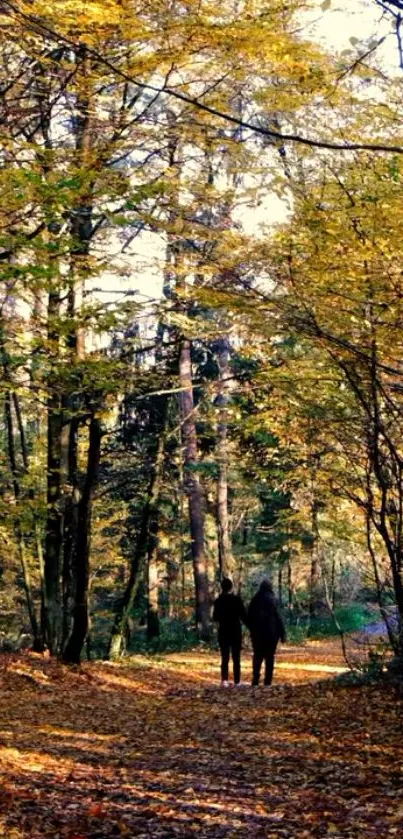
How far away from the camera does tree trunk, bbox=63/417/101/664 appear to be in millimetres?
13680

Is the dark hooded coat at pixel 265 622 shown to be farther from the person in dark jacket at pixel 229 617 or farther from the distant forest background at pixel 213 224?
the distant forest background at pixel 213 224

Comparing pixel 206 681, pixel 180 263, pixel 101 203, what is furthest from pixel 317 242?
pixel 206 681

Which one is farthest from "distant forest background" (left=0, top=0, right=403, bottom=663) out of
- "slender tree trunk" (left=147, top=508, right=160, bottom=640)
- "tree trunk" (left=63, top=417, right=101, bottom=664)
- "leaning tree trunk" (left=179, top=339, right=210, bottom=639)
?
"slender tree trunk" (left=147, top=508, right=160, bottom=640)

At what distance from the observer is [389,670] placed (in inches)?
385

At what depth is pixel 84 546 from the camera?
13.9m

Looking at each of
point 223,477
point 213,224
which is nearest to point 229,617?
point 213,224

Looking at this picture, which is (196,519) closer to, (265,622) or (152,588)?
(152,588)

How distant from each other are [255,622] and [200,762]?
437 cm

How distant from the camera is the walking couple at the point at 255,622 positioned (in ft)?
38.0

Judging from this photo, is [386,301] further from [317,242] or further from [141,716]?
[141,716]

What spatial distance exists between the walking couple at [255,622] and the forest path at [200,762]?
1.95 feet

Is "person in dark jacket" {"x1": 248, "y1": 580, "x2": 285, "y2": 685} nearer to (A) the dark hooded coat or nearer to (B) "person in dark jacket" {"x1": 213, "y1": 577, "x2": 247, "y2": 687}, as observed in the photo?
(A) the dark hooded coat

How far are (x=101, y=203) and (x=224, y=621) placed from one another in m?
6.41

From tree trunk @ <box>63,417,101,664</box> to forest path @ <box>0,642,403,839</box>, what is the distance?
4.87 ft
